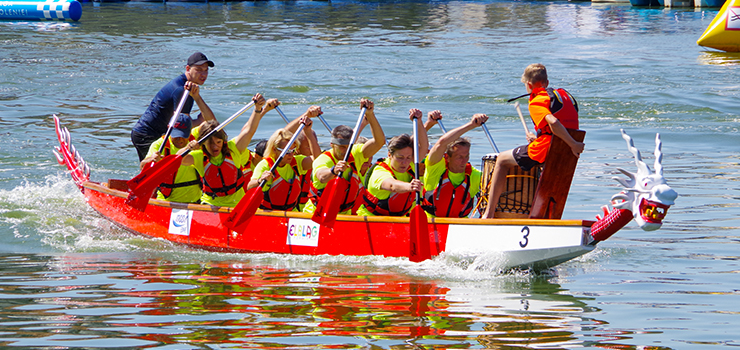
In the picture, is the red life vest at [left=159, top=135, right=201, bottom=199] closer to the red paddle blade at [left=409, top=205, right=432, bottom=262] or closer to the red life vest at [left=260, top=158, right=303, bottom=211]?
the red life vest at [left=260, top=158, right=303, bottom=211]

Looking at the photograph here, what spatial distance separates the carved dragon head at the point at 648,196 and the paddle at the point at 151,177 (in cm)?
439

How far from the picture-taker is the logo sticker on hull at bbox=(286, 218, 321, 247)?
25.6ft

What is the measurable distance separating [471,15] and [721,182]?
110ft

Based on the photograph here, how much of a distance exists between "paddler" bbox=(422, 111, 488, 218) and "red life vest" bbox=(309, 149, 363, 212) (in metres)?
0.76

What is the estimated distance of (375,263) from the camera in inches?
294

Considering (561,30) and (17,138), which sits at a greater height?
(561,30)

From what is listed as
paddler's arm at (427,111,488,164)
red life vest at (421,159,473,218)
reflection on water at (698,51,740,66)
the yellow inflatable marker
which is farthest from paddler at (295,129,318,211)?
the yellow inflatable marker

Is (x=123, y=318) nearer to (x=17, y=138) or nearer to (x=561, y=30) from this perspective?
(x=17, y=138)

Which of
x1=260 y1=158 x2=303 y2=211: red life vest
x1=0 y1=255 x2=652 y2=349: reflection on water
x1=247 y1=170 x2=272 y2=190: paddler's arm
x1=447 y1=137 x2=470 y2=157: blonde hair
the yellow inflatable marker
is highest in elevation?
the yellow inflatable marker

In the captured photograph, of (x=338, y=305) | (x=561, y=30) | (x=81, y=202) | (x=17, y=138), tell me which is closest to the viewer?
(x=338, y=305)

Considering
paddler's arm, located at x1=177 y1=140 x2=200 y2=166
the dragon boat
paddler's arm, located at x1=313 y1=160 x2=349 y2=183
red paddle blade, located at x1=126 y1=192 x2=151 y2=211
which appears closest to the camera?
the dragon boat

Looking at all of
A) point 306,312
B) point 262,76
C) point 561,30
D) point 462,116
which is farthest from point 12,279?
point 561,30

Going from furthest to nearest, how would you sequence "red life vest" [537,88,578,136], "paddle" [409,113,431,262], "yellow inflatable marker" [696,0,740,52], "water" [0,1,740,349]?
1. "yellow inflatable marker" [696,0,740,52]
2. "paddle" [409,113,431,262]
3. "red life vest" [537,88,578,136]
4. "water" [0,1,740,349]

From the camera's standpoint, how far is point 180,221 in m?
8.77
